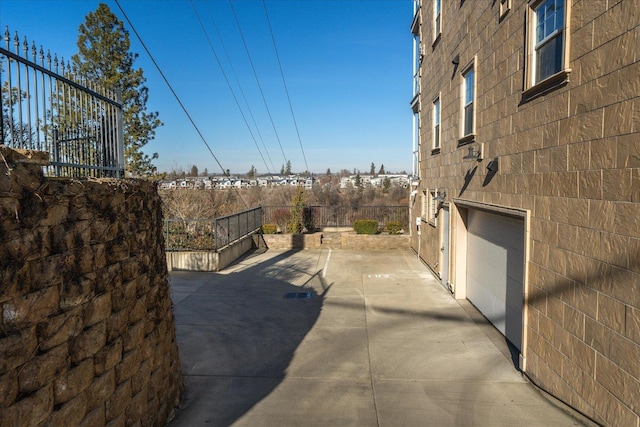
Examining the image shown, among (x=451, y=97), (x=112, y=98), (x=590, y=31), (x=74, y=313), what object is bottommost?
(x=74, y=313)

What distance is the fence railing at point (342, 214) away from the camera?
19750 millimetres

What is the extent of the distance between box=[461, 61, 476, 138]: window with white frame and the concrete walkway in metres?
3.75

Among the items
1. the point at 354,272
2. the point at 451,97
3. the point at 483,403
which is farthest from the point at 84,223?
the point at 354,272

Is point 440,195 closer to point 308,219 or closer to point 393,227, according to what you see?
point 393,227

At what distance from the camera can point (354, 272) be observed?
12688mm

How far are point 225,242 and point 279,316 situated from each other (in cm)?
635

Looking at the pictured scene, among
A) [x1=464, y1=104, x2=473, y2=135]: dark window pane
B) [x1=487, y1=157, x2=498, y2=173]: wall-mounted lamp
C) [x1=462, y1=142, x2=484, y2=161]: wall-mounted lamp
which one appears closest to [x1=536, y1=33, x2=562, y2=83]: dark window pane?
[x1=487, y1=157, x2=498, y2=173]: wall-mounted lamp

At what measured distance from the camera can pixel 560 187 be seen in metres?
4.57

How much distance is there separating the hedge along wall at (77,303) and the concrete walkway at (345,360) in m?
1.20

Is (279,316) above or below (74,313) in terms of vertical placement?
below

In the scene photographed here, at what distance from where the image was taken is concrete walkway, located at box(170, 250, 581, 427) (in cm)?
462

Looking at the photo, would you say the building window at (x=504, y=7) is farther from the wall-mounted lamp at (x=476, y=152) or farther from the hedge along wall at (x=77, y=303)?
the hedge along wall at (x=77, y=303)

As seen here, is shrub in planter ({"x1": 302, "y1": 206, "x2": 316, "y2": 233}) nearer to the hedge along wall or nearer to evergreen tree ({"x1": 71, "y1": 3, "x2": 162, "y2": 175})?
evergreen tree ({"x1": 71, "y1": 3, "x2": 162, "y2": 175})

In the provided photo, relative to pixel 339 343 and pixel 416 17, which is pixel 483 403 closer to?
pixel 339 343
